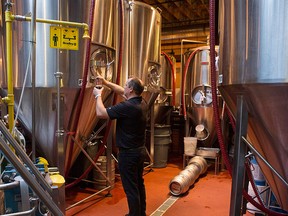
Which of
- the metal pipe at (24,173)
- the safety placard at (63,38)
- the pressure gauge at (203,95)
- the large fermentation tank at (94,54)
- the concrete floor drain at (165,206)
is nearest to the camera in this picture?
the metal pipe at (24,173)

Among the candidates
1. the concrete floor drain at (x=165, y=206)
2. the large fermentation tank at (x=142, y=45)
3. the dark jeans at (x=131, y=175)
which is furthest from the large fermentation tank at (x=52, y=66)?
the concrete floor drain at (x=165, y=206)

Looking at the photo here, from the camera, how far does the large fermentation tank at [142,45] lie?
11.9 feet

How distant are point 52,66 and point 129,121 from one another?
793 mm

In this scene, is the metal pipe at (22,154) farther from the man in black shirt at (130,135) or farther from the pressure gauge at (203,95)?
the pressure gauge at (203,95)

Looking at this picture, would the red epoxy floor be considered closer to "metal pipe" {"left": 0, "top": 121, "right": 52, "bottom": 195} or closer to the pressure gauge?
the pressure gauge

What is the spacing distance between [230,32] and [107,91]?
149cm

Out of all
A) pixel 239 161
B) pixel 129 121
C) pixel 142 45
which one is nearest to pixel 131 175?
pixel 129 121

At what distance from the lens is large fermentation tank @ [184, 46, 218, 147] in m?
4.41

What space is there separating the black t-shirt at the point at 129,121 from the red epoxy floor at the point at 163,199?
2.72 feet

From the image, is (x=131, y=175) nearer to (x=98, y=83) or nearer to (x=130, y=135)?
(x=130, y=135)

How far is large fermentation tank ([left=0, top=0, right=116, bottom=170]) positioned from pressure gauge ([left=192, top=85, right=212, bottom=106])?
2.23 metres

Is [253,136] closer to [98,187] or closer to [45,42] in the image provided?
[45,42]

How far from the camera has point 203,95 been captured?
4.41 meters

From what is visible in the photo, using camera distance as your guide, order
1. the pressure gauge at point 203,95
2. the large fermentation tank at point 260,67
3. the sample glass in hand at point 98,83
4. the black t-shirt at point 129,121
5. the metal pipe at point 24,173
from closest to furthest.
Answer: the metal pipe at point 24,173, the large fermentation tank at point 260,67, the black t-shirt at point 129,121, the sample glass in hand at point 98,83, the pressure gauge at point 203,95
